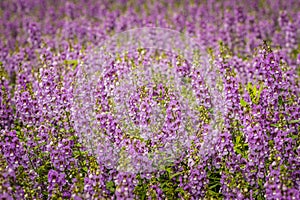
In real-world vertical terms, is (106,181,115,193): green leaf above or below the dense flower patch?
below

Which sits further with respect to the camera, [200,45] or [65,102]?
[200,45]

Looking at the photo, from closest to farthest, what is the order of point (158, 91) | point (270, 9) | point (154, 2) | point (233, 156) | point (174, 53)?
point (233, 156) < point (158, 91) < point (174, 53) < point (270, 9) < point (154, 2)

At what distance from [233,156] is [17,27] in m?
11.1

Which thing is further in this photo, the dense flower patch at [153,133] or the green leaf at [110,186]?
the green leaf at [110,186]

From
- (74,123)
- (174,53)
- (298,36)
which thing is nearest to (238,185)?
(74,123)

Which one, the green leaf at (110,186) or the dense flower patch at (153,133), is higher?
the dense flower patch at (153,133)

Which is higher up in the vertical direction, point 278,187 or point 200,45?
point 200,45

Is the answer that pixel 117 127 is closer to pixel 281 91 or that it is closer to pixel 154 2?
pixel 281 91

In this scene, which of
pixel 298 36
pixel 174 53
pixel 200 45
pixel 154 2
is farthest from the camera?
pixel 154 2

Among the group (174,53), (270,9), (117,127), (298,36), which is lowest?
(117,127)

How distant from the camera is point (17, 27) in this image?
15914 millimetres

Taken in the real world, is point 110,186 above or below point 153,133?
below

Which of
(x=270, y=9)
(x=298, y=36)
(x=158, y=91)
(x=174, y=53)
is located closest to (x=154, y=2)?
(x=270, y=9)

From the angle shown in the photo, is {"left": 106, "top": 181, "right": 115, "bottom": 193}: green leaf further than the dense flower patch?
Yes
